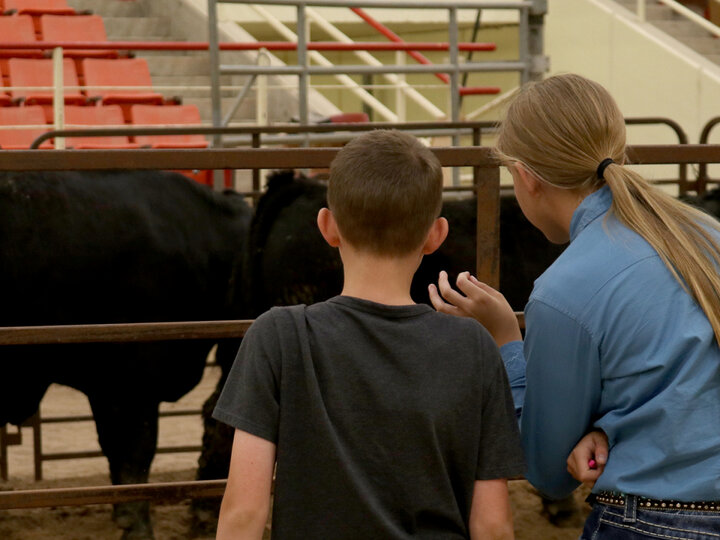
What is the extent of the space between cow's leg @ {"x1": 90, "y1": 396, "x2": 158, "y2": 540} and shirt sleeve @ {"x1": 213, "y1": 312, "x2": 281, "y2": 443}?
113 inches

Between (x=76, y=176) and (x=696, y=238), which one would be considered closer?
(x=696, y=238)

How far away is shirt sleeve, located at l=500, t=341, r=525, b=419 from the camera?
157 centimetres

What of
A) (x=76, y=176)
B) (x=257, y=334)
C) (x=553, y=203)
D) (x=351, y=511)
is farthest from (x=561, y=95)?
(x=76, y=176)

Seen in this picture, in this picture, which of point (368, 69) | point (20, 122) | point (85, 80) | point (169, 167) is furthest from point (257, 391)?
point (85, 80)

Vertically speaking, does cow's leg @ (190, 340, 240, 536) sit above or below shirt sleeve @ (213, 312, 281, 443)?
below

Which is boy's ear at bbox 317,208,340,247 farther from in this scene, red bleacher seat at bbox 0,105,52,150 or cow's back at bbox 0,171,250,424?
red bleacher seat at bbox 0,105,52,150

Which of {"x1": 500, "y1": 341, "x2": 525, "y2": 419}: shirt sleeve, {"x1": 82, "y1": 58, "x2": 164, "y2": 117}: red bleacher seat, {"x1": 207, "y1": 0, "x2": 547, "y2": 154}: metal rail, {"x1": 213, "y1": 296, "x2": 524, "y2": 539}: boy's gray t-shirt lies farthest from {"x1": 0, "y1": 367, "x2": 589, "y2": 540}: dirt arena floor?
{"x1": 82, "y1": 58, "x2": 164, "y2": 117}: red bleacher seat

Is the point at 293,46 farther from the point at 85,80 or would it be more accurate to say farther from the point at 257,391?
the point at 257,391

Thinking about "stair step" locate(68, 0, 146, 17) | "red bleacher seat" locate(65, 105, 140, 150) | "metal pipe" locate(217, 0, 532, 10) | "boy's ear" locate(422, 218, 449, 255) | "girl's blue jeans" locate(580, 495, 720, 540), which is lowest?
"red bleacher seat" locate(65, 105, 140, 150)

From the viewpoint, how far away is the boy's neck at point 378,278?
143 centimetres

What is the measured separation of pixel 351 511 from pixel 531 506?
136 inches

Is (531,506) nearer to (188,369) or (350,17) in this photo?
(188,369)

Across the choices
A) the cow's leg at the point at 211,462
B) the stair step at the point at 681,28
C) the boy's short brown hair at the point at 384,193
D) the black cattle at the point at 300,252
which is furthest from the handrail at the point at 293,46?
the boy's short brown hair at the point at 384,193

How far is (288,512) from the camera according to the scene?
1374 mm
